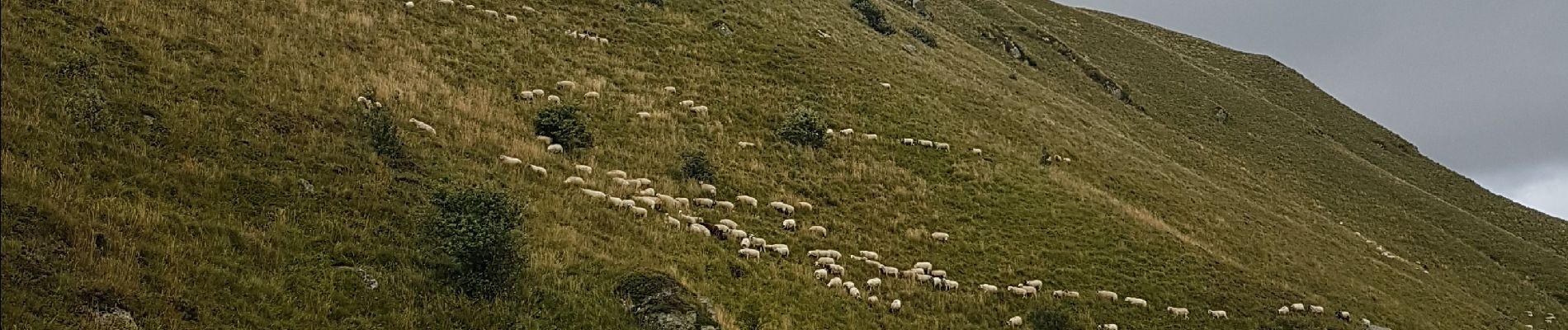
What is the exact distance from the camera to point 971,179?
89.4 feet

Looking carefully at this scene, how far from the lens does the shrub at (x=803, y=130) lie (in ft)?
89.0

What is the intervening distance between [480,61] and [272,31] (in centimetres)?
603

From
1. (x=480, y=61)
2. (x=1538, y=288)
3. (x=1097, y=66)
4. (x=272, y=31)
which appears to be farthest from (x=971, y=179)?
(x=1097, y=66)

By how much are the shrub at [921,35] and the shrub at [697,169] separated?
115 feet

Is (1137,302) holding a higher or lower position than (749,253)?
higher

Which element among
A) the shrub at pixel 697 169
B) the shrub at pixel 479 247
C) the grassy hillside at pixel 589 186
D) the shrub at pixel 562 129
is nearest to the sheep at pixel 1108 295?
the grassy hillside at pixel 589 186

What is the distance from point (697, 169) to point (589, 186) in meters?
3.64

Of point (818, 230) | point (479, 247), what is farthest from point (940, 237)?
point (479, 247)

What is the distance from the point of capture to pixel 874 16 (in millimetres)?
54312

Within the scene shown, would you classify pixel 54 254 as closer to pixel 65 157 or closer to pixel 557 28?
pixel 65 157

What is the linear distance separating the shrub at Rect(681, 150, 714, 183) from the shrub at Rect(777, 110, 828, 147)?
4.90 m

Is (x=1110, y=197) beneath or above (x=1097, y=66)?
beneath

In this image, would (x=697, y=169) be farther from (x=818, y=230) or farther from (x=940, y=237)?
(x=940, y=237)

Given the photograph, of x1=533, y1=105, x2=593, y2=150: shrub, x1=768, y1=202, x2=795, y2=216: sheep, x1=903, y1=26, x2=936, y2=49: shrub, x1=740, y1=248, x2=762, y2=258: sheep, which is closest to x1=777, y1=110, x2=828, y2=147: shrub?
x1=768, y1=202, x2=795, y2=216: sheep
